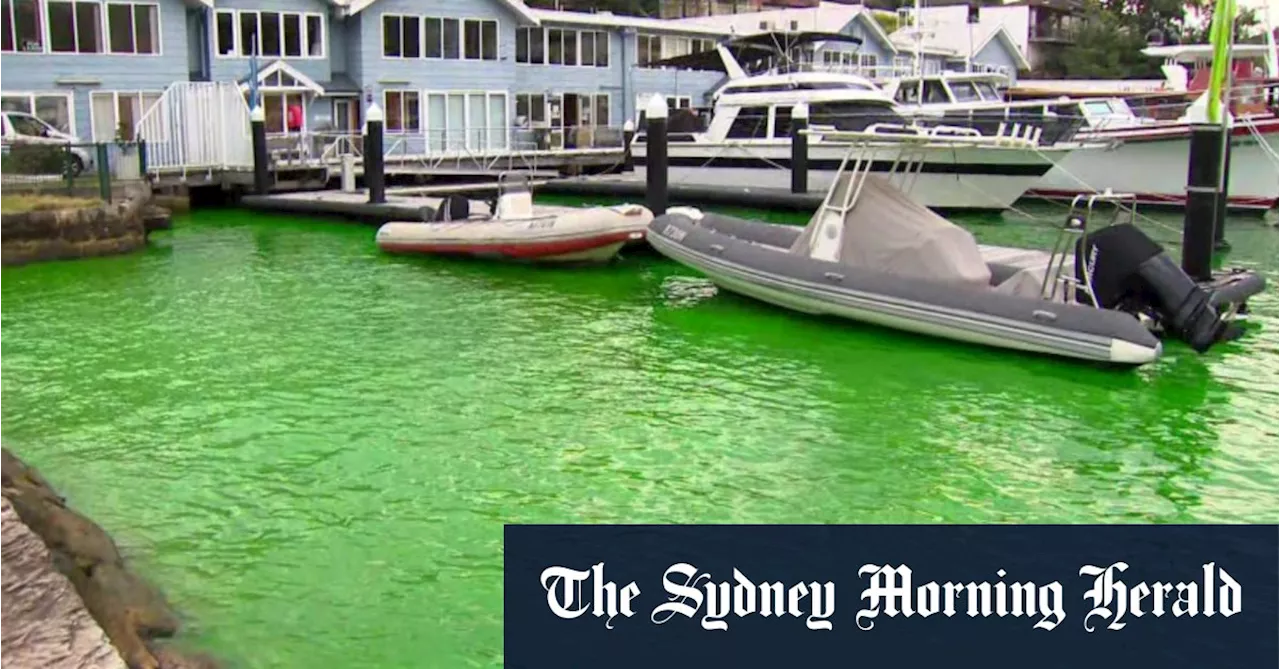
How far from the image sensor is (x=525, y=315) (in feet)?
45.7

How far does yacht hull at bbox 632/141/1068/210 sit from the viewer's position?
893 inches

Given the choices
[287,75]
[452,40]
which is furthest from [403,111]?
[287,75]

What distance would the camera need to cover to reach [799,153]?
23.9 m

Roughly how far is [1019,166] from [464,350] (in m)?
13.8

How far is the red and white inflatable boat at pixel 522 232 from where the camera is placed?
1648 cm

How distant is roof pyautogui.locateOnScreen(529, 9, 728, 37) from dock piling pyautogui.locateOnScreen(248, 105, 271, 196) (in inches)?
454

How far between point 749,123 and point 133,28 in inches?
516

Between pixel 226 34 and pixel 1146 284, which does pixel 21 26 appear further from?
pixel 1146 284

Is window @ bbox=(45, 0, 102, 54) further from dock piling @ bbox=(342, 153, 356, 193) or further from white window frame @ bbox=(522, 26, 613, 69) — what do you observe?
white window frame @ bbox=(522, 26, 613, 69)

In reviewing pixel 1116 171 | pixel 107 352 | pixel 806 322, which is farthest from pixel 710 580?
pixel 1116 171

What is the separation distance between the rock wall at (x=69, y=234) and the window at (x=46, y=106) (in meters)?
8.10

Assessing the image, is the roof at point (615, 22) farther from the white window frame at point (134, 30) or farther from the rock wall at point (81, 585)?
the rock wall at point (81, 585)

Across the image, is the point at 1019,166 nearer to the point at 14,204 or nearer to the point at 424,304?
the point at 424,304

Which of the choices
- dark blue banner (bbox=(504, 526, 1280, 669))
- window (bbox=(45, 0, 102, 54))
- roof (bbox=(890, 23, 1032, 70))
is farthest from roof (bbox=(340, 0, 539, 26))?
dark blue banner (bbox=(504, 526, 1280, 669))
